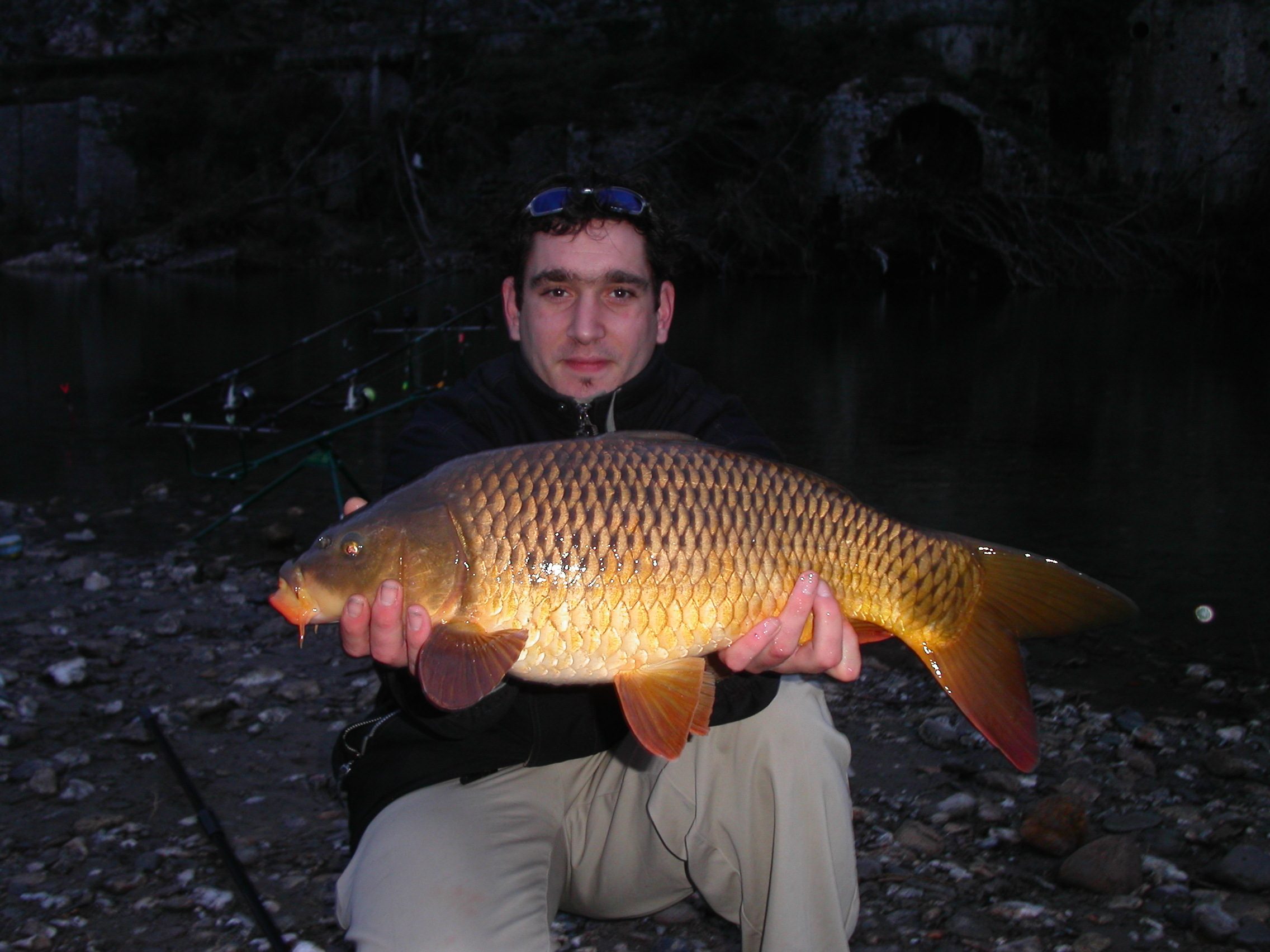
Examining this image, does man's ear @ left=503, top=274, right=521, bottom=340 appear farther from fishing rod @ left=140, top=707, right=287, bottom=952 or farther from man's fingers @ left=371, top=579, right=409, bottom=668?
fishing rod @ left=140, top=707, right=287, bottom=952

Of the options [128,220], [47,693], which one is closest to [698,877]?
[47,693]

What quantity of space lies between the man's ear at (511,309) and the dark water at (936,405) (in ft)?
6.11

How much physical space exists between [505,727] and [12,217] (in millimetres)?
22737

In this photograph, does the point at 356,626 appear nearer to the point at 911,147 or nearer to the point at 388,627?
the point at 388,627

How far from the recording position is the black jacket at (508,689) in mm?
1254

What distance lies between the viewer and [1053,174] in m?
13.7

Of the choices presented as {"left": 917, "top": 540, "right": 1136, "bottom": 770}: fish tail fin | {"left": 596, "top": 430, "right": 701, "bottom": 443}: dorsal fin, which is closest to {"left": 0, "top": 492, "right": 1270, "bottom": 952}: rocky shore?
{"left": 917, "top": 540, "right": 1136, "bottom": 770}: fish tail fin

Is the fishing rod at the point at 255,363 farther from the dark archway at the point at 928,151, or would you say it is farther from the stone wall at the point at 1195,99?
the stone wall at the point at 1195,99

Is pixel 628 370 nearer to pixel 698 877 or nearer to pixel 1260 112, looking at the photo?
pixel 698 877

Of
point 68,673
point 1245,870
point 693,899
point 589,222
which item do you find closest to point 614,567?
point 589,222

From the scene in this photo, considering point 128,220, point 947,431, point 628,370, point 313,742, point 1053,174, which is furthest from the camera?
point 128,220

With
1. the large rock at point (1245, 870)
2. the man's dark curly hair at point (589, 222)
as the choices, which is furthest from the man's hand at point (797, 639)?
the large rock at point (1245, 870)

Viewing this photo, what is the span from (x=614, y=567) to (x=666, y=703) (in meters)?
0.15

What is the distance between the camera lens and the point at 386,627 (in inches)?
46.3
